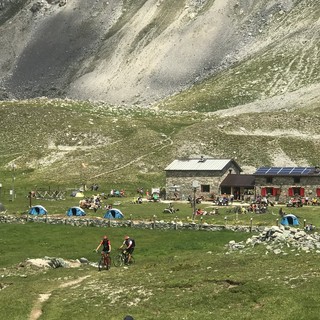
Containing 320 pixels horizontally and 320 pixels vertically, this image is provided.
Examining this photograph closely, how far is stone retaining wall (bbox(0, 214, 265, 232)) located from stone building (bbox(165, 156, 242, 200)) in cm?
3682

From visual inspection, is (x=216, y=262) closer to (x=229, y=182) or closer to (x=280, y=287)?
(x=280, y=287)

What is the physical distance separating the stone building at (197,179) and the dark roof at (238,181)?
0.74 m

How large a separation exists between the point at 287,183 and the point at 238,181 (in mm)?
9923

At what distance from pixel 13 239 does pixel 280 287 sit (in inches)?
1312

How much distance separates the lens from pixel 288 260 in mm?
37625

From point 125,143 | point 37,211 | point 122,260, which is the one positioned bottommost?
point 122,260

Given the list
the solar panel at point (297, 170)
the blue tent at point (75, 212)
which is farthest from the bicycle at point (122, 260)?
the solar panel at point (297, 170)

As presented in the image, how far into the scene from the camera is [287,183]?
3848 inches

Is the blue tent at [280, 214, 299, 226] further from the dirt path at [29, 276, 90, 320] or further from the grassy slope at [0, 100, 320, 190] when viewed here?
the grassy slope at [0, 100, 320, 190]

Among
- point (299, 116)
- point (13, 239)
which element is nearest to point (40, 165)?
point (299, 116)

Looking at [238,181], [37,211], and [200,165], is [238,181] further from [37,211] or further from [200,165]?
[37,211]

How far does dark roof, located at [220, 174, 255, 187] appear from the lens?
341 feet

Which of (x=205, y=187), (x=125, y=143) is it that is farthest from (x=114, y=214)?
(x=125, y=143)

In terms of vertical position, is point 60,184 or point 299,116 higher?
point 299,116
